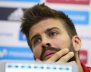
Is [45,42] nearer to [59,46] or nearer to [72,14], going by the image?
[59,46]

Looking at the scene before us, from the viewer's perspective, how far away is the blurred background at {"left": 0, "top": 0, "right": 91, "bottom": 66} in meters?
1.28

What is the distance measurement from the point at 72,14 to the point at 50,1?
0.14m

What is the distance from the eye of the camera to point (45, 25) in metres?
0.84

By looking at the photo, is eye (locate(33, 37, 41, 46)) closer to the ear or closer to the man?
the man

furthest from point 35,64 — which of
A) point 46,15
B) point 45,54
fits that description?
point 46,15

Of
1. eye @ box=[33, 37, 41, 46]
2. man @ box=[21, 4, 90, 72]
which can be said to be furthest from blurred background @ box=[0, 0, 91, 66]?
eye @ box=[33, 37, 41, 46]

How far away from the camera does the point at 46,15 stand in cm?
90

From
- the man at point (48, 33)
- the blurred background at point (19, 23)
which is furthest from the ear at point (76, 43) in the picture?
the blurred background at point (19, 23)

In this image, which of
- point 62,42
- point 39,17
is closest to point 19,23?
point 39,17

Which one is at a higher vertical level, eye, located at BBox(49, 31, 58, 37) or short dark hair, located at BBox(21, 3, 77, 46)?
short dark hair, located at BBox(21, 3, 77, 46)

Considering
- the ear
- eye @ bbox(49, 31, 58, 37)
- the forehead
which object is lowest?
the ear

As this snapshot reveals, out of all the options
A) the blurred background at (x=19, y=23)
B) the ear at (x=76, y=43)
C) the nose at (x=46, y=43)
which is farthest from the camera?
the blurred background at (x=19, y=23)

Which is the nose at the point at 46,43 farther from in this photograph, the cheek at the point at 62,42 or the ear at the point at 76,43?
the ear at the point at 76,43

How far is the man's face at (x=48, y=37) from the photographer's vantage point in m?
0.76
